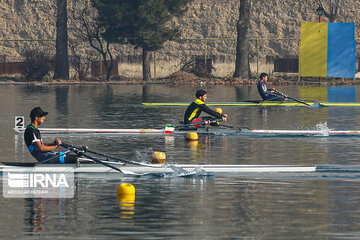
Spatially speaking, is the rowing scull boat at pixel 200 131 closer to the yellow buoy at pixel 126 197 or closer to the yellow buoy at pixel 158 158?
the yellow buoy at pixel 158 158

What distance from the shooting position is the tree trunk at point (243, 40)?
218 feet

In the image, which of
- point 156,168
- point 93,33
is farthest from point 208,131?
point 93,33

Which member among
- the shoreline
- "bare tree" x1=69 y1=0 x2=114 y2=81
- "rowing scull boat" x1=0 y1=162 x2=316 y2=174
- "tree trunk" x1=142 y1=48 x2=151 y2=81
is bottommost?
"rowing scull boat" x1=0 y1=162 x2=316 y2=174

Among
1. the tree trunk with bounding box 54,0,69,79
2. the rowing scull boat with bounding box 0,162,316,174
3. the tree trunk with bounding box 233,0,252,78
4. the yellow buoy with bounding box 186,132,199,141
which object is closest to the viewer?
the rowing scull boat with bounding box 0,162,316,174

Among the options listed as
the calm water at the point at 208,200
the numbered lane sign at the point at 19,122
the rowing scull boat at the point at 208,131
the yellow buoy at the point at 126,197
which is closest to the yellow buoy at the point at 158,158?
the calm water at the point at 208,200

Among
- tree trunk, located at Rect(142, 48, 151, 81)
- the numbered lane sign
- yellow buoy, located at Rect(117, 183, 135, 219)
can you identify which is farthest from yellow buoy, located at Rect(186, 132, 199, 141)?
tree trunk, located at Rect(142, 48, 151, 81)

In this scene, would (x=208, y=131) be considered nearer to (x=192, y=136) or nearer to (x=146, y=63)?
(x=192, y=136)

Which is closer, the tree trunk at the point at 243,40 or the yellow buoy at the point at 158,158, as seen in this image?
the yellow buoy at the point at 158,158

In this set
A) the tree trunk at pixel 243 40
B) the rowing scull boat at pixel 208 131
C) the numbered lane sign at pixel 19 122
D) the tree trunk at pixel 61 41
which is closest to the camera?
the numbered lane sign at pixel 19 122

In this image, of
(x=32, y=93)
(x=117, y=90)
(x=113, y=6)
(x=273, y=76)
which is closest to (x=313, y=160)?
(x=32, y=93)

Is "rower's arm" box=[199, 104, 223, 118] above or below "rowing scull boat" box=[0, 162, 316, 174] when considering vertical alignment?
above

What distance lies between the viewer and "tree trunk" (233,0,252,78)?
66.4 metres

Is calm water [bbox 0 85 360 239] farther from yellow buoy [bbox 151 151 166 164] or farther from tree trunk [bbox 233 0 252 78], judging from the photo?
tree trunk [bbox 233 0 252 78]

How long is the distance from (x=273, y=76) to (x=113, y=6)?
49.9 ft
